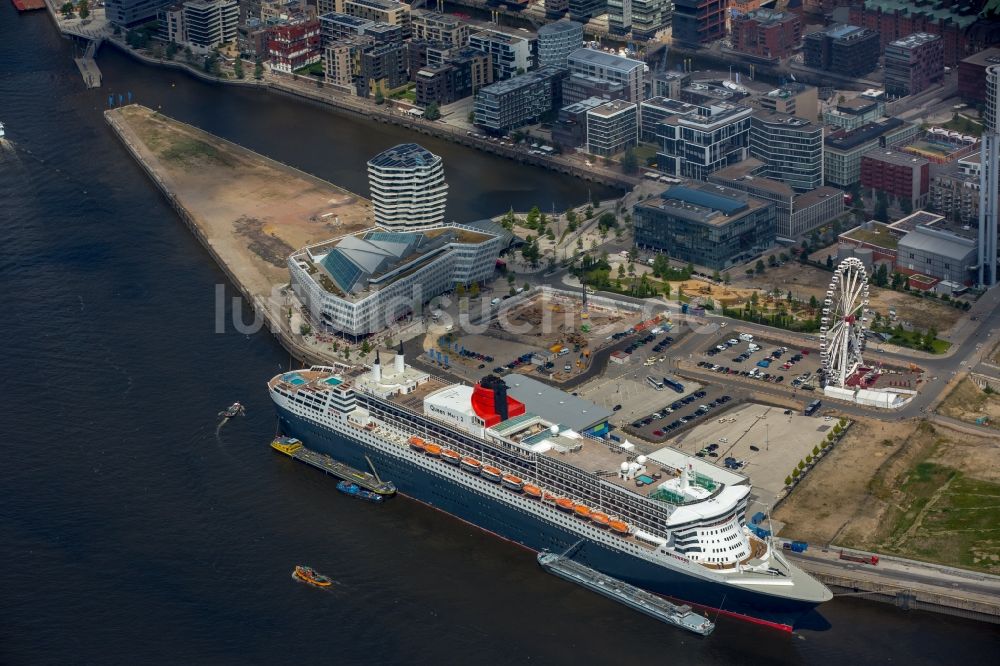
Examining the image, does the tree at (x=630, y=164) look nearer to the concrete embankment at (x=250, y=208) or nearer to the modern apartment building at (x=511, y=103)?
the modern apartment building at (x=511, y=103)

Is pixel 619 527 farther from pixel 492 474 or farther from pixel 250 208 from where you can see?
pixel 250 208

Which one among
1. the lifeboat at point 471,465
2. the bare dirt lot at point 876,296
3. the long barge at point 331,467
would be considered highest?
the lifeboat at point 471,465

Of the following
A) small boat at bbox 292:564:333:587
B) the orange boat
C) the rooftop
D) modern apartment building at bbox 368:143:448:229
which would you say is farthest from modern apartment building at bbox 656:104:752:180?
small boat at bbox 292:564:333:587

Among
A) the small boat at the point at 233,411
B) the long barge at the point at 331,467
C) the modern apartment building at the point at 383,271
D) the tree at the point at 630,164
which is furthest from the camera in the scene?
the tree at the point at 630,164

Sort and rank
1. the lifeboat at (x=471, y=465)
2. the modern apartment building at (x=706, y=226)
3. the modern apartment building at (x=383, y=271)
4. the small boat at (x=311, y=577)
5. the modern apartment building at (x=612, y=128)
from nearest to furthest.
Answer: the small boat at (x=311, y=577), the lifeboat at (x=471, y=465), the modern apartment building at (x=383, y=271), the modern apartment building at (x=706, y=226), the modern apartment building at (x=612, y=128)

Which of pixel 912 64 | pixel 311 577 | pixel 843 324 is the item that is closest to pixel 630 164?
pixel 912 64

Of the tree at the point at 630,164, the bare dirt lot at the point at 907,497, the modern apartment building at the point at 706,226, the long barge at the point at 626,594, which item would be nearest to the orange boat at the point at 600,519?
the long barge at the point at 626,594

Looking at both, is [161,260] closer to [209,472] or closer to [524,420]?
[209,472]
